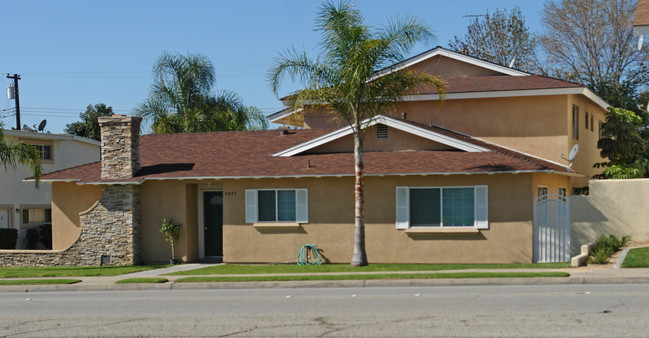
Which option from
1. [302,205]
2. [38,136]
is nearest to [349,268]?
[302,205]

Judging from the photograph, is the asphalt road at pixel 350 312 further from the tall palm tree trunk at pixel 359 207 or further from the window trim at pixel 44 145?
the window trim at pixel 44 145

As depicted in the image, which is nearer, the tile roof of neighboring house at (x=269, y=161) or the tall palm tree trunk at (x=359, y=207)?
the tall palm tree trunk at (x=359, y=207)

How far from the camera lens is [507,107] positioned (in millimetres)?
28359

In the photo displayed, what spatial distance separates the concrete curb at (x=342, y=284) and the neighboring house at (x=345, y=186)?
16.6 ft

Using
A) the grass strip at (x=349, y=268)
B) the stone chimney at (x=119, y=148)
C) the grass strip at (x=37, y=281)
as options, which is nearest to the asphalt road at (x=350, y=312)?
the grass strip at (x=37, y=281)

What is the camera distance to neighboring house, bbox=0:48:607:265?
23.7m

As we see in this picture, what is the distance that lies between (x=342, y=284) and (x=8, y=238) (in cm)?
2038

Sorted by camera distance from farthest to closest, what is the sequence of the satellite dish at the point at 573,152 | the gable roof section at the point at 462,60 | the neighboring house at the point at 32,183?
the neighboring house at the point at 32,183, the gable roof section at the point at 462,60, the satellite dish at the point at 573,152

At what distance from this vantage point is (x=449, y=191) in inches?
944

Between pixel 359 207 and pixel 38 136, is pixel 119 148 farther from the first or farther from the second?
pixel 38 136

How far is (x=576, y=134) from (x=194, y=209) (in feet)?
45.7

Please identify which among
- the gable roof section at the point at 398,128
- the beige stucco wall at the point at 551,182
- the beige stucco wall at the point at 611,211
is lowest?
the beige stucco wall at the point at 611,211

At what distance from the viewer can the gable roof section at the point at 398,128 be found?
24.6 metres

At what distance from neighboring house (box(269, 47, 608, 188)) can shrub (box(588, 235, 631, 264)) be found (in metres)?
4.53
